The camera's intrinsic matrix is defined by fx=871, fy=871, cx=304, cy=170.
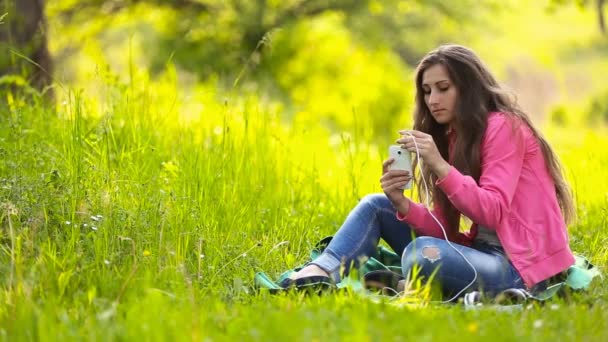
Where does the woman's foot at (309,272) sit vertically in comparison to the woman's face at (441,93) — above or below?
below

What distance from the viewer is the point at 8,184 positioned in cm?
393

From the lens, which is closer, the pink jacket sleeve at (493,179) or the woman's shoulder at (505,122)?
the pink jacket sleeve at (493,179)

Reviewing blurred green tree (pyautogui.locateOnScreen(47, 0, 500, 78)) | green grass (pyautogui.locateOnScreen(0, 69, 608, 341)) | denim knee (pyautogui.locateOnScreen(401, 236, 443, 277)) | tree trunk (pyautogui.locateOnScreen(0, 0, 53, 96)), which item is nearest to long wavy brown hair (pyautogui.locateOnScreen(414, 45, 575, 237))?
denim knee (pyautogui.locateOnScreen(401, 236, 443, 277))

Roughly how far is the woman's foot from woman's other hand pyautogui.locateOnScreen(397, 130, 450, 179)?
0.63m

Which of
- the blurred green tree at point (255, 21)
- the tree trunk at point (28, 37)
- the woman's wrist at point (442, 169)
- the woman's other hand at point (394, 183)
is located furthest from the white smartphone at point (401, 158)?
the blurred green tree at point (255, 21)

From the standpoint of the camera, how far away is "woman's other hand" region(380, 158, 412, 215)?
3652 millimetres

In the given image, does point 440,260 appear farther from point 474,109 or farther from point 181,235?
point 181,235

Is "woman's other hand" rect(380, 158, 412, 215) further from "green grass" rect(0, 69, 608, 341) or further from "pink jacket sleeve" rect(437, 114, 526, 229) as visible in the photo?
"green grass" rect(0, 69, 608, 341)

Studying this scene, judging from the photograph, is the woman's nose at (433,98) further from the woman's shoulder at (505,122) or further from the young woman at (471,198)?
the woman's shoulder at (505,122)

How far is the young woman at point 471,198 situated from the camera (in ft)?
11.5

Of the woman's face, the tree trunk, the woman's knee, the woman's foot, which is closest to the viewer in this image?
the woman's foot

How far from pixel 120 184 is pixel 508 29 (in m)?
11.1

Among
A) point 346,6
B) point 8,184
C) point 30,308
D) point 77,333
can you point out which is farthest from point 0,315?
point 346,6

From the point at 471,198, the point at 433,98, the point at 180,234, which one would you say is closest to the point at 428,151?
the point at 471,198
